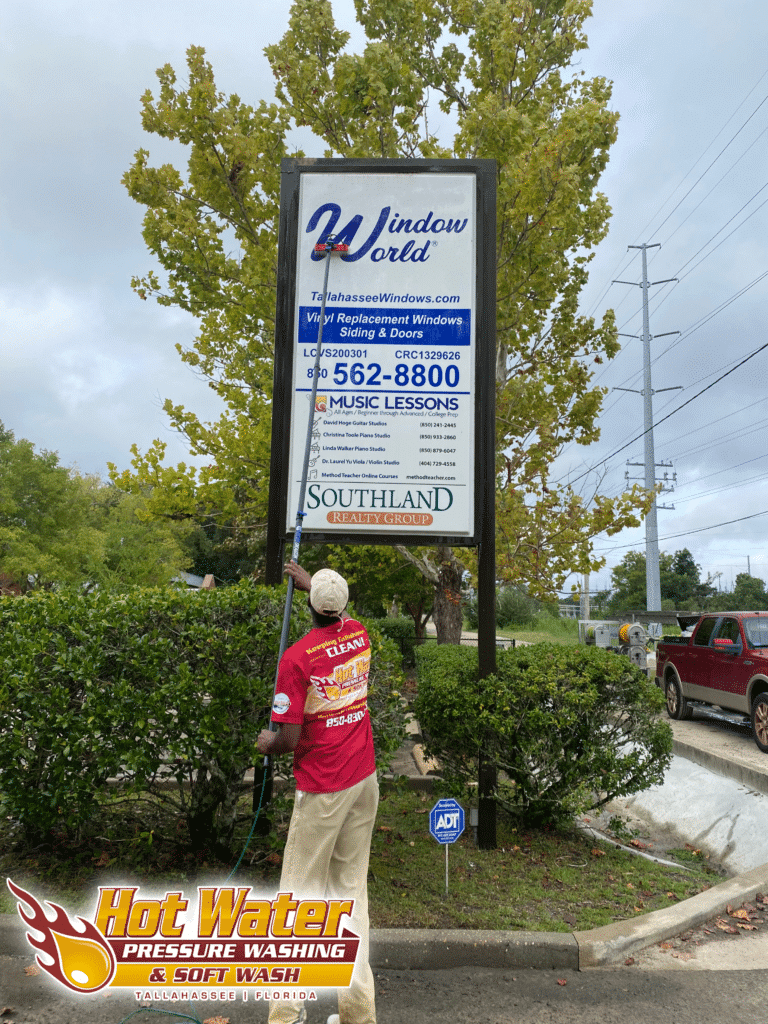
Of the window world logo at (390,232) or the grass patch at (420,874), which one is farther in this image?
the window world logo at (390,232)

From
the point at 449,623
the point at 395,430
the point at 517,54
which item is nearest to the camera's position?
the point at 395,430

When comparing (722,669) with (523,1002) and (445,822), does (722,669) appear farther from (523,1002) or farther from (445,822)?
(523,1002)

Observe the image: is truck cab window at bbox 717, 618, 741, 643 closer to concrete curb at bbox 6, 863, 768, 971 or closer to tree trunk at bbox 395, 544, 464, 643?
tree trunk at bbox 395, 544, 464, 643

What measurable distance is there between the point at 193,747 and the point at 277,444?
7.66 ft

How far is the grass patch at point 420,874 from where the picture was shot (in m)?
4.22

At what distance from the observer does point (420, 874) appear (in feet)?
15.8

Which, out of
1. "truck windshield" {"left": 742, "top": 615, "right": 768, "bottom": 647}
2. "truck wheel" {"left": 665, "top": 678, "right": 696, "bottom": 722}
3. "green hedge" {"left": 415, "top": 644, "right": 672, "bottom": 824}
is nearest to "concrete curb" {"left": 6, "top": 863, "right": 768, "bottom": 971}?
"green hedge" {"left": 415, "top": 644, "right": 672, "bottom": 824}

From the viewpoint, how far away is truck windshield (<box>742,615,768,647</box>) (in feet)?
34.9

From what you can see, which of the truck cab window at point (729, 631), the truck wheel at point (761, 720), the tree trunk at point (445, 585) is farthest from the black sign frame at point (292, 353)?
the truck cab window at point (729, 631)

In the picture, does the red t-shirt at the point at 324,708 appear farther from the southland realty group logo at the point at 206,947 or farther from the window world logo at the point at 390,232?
the window world logo at the point at 390,232

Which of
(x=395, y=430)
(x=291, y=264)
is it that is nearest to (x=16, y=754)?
(x=395, y=430)

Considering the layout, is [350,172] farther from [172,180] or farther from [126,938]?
[172,180]

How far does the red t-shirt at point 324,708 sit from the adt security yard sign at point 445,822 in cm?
140

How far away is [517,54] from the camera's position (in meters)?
11.6
